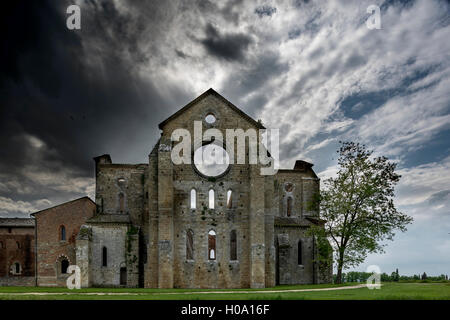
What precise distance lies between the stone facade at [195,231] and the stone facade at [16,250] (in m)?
13.8

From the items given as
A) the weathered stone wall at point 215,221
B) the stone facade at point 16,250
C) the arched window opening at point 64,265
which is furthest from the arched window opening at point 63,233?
the weathered stone wall at point 215,221

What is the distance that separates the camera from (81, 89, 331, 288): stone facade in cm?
2969

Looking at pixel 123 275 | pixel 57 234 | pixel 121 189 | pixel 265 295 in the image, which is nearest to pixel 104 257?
pixel 123 275

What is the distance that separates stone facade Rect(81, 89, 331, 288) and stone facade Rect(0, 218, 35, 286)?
1382cm

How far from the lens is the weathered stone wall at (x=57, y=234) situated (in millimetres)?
34969

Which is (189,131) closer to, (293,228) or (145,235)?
(145,235)

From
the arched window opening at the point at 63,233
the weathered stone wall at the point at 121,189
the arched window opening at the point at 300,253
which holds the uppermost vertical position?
the weathered stone wall at the point at 121,189

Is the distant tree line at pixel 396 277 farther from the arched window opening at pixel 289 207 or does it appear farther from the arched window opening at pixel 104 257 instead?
the arched window opening at pixel 104 257

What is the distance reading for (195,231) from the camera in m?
30.4

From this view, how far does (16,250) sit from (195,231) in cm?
2322

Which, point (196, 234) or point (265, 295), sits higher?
point (196, 234)

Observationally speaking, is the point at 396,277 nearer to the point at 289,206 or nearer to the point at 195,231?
the point at 289,206
